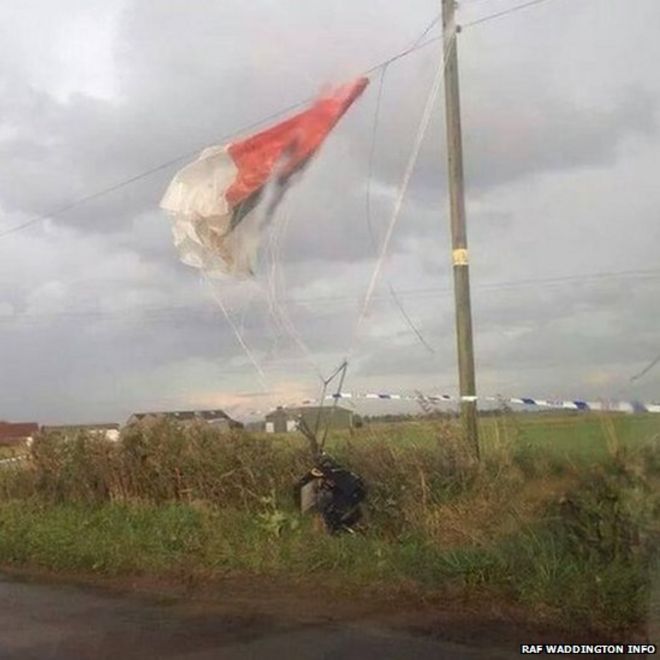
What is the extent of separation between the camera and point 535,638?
8.07m

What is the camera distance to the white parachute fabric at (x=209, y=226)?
11945mm

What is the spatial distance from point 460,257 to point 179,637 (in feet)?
20.1

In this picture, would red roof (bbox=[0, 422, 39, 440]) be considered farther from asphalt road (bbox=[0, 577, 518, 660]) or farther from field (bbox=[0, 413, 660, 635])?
asphalt road (bbox=[0, 577, 518, 660])

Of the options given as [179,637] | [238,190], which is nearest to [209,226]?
[238,190]

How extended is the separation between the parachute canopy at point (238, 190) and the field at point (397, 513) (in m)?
2.67

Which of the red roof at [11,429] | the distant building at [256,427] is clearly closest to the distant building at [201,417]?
the distant building at [256,427]

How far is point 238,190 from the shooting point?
1212cm

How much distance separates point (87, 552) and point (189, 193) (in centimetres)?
480

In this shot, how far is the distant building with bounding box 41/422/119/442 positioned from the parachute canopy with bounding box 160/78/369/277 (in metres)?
4.57

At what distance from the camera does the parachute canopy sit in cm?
1197

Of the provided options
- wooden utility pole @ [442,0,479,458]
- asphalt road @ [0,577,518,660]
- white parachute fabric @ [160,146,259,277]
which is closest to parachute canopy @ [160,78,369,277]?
white parachute fabric @ [160,146,259,277]

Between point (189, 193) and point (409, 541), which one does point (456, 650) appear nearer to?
point (409, 541)

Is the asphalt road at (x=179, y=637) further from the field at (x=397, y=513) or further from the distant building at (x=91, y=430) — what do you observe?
the distant building at (x=91, y=430)

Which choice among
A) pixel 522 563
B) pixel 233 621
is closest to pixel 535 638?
pixel 522 563
